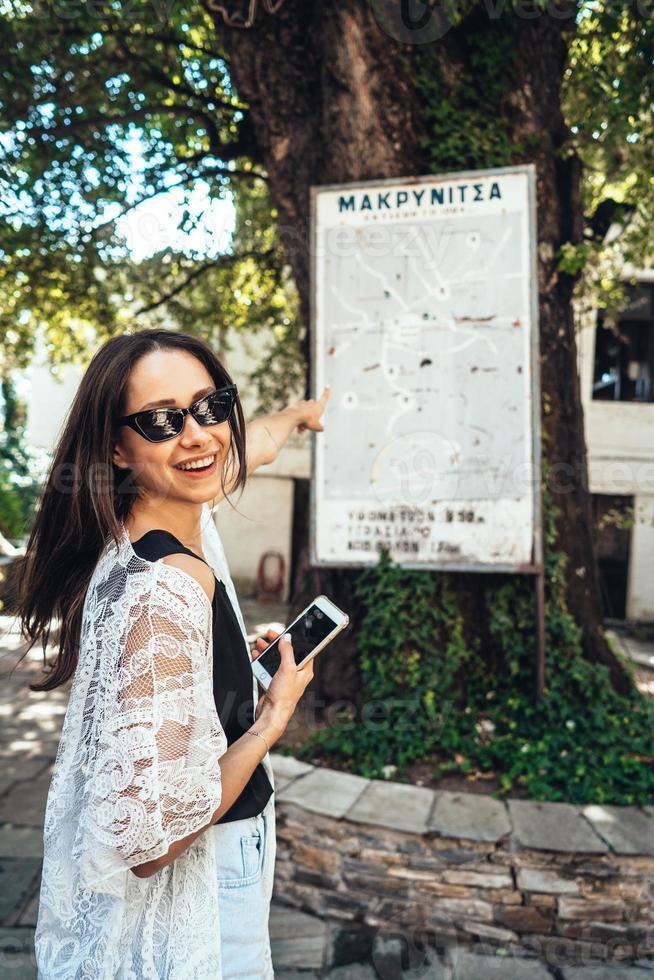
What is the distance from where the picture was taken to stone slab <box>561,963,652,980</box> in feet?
9.47

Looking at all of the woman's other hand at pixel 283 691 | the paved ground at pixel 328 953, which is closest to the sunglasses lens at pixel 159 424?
the woman's other hand at pixel 283 691

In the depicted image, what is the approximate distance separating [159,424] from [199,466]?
0.44 feet

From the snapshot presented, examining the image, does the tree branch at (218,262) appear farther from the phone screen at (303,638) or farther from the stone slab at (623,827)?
the phone screen at (303,638)

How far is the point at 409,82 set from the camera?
426 centimetres

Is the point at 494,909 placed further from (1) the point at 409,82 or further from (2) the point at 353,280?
(1) the point at 409,82

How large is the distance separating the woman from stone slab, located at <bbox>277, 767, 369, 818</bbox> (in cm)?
159

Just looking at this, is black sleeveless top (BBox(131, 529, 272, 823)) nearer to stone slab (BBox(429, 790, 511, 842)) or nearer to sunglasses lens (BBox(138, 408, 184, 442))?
sunglasses lens (BBox(138, 408, 184, 442))

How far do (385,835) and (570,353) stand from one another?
3.03 meters

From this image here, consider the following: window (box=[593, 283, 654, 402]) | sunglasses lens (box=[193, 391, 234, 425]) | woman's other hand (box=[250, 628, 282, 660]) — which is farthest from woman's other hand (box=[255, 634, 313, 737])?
window (box=[593, 283, 654, 402])

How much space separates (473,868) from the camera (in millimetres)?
3104

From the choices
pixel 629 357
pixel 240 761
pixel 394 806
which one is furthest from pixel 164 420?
pixel 629 357

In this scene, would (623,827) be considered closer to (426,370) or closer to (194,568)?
(426,370)

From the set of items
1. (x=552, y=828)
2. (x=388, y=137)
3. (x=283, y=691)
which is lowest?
(x=552, y=828)

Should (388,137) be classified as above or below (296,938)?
above
